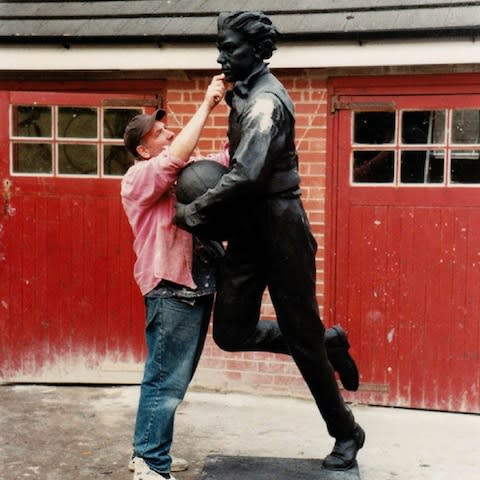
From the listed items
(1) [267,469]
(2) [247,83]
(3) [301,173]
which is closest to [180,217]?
(2) [247,83]

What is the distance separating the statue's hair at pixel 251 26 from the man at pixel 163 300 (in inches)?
15.3

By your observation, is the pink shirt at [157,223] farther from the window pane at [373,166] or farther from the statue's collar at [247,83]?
the window pane at [373,166]

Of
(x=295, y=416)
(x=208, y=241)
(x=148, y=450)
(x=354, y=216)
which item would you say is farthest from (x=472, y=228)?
(x=148, y=450)

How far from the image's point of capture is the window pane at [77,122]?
663 centimetres

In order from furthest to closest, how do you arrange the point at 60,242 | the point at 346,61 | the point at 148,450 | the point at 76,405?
1. the point at 60,242
2. the point at 76,405
3. the point at 346,61
4. the point at 148,450

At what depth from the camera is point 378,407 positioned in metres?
6.35

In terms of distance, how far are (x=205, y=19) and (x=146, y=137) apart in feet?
6.35

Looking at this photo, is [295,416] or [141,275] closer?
[141,275]

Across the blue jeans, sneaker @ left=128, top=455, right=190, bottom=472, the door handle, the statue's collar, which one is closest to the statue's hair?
the statue's collar

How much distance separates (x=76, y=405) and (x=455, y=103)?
11.1 feet

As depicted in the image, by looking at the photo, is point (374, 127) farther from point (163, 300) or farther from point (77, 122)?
point (163, 300)

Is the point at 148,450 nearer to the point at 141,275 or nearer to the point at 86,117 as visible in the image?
the point at 141,275

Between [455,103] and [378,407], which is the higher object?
[455,103]

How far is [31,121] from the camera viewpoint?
6.70m
